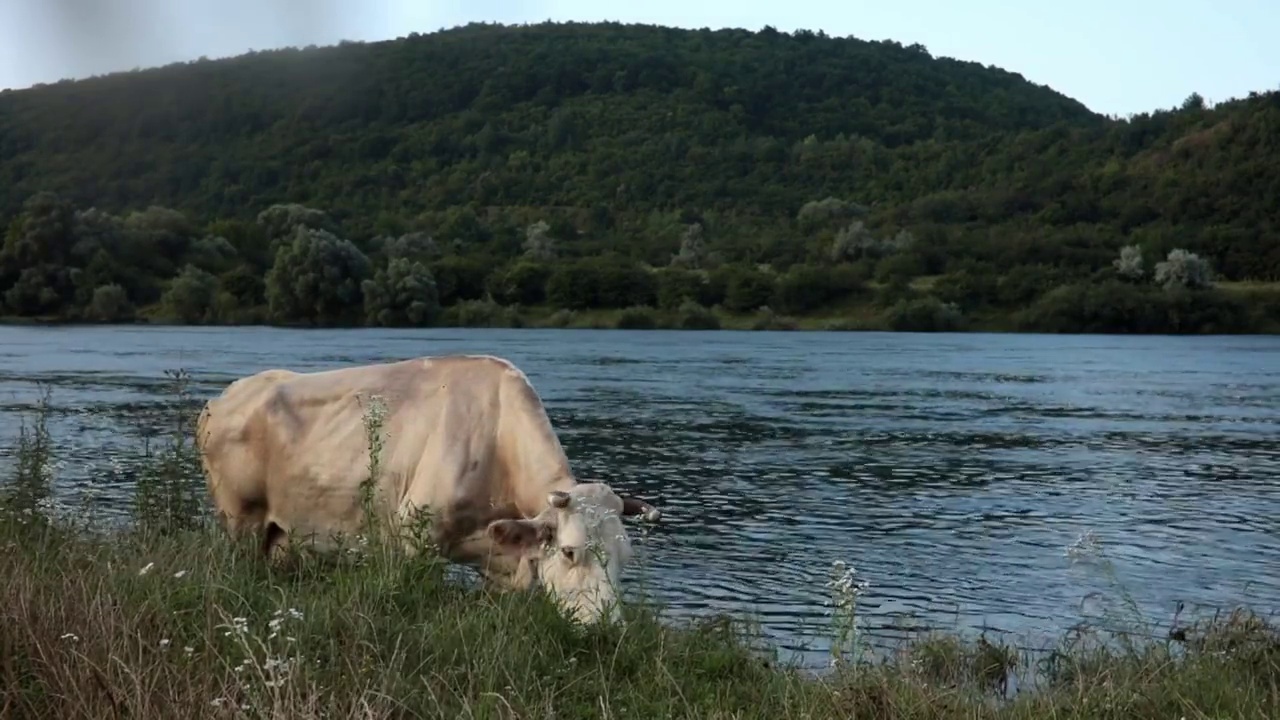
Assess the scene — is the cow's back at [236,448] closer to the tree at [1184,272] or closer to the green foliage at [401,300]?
the green foliage at [401,300]

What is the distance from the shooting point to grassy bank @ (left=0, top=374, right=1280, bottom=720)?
602 centimetres

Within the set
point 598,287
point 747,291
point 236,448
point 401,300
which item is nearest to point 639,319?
point 598,287

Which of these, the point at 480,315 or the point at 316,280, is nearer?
the point at 316,280

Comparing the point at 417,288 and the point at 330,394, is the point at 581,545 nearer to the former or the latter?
the point at 330,394

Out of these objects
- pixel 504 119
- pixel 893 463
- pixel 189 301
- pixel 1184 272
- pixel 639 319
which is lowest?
pixel 893 463

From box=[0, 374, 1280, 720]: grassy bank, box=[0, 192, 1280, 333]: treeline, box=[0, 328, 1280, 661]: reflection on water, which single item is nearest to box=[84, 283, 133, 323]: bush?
box=[0, 192, 1280, 333]: treeline

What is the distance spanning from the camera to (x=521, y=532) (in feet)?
29.8

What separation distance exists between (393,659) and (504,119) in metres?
147

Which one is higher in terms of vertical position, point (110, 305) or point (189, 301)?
point (189, 301)

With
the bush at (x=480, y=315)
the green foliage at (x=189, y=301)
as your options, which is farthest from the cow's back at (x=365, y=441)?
the green foliage at (x=189, y=301)

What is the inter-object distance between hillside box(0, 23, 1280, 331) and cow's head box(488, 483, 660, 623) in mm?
79719

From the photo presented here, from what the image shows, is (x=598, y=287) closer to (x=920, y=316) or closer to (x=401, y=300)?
(x=401, y=300)

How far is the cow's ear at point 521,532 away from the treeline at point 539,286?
259 ft

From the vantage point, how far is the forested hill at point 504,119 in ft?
426
